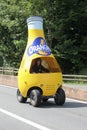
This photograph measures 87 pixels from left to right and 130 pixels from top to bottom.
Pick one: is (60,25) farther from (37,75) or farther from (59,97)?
(37,75)

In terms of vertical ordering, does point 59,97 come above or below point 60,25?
below

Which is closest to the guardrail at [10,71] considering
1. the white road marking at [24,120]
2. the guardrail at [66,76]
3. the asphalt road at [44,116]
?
the guardrail at [66,76]

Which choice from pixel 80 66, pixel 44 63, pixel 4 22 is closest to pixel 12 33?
pixel 4 22

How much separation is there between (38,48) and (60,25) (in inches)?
748

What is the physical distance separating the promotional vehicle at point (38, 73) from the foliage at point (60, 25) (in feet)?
59.0

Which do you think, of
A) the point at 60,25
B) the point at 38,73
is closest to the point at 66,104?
the point at 38,73

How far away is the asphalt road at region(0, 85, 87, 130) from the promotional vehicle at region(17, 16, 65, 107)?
15.7 inches

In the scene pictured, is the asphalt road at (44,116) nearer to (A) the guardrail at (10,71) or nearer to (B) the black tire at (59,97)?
(B) the black tire at (59,97)

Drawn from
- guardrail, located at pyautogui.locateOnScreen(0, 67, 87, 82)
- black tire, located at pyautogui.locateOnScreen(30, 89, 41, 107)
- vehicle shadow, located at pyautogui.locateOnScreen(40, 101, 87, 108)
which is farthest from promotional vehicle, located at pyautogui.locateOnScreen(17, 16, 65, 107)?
guardrail, located at pyautogui.locateOnScreen(0, 67, 87, 82)

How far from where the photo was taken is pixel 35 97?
48.7ft

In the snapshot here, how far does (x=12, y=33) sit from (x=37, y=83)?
23.6 m

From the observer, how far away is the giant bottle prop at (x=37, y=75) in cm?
1508

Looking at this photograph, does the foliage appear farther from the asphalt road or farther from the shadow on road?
the asphalt road

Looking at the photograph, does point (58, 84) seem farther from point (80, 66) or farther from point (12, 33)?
point (12, 33)
